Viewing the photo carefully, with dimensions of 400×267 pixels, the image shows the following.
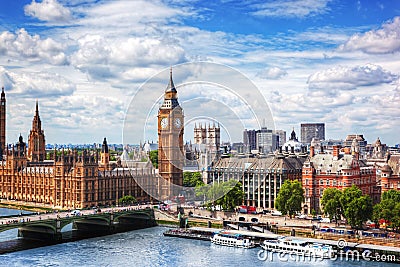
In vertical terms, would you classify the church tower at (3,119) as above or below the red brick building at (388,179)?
above

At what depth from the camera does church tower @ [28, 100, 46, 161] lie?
11175cm

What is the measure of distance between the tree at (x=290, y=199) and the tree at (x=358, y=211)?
26.2ft

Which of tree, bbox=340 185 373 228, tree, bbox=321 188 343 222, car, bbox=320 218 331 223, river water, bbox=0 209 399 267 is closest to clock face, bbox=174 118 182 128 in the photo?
river water, bbox=0 209 399 267

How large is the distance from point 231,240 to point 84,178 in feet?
102

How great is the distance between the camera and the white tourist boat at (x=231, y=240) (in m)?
55.8

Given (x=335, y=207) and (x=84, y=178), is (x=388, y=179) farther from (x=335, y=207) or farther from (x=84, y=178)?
(x=84, y=178)

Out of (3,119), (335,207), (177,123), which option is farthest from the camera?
(3,119)

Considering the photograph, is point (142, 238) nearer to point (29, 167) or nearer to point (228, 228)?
point (228, 228)

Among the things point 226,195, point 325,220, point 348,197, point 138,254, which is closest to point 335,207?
point 348,197

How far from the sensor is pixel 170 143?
8581 cm

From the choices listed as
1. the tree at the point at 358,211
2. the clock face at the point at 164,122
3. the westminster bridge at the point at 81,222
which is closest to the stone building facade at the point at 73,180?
the clock face at the point at 164,122

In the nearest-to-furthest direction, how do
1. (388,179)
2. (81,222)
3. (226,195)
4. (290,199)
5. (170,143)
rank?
(290,199) < (81,222) < (226,195) < (388,179) < (170,143)

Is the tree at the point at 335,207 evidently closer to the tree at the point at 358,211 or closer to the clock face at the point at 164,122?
the tree at the point at 358,211

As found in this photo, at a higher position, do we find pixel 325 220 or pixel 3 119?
pixel 3 119
